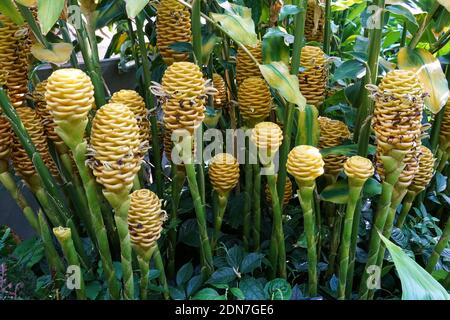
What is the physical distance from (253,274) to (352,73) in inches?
15.5

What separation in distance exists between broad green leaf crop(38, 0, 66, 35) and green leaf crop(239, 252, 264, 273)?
1.56 ft

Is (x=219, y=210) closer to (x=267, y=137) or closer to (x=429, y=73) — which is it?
(x=267, y=137)

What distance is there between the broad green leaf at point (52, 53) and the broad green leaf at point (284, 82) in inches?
11.0

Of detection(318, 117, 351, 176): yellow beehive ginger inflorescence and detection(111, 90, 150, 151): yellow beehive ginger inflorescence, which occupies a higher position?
detection(111, 90, 150, 151): yellow beehive ginger inflorescence

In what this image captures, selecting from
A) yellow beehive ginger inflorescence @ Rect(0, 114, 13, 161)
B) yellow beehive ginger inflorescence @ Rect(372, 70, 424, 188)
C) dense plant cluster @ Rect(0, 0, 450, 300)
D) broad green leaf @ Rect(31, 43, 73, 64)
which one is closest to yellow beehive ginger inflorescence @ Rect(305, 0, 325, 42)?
dense plant cluster @ Rect(0, 0, 450, 300)

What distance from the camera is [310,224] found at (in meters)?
0.72

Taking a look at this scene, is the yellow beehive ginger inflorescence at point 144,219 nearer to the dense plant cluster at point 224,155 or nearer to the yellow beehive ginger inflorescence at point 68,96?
the dense plant cluster at point 224,155

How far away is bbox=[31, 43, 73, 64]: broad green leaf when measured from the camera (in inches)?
27.0

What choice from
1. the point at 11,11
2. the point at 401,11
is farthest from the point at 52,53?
the point at 401,11

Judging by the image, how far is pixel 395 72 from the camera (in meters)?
0.62

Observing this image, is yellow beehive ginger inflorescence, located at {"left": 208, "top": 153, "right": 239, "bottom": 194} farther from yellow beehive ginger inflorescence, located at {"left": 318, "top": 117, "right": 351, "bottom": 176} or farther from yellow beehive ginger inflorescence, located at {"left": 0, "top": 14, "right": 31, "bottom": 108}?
yellow beehive ginger inflorescence, located at {"left": 0, "top": 14, "right": 31, "bottom": 108}

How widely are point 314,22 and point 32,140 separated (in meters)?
0.59
